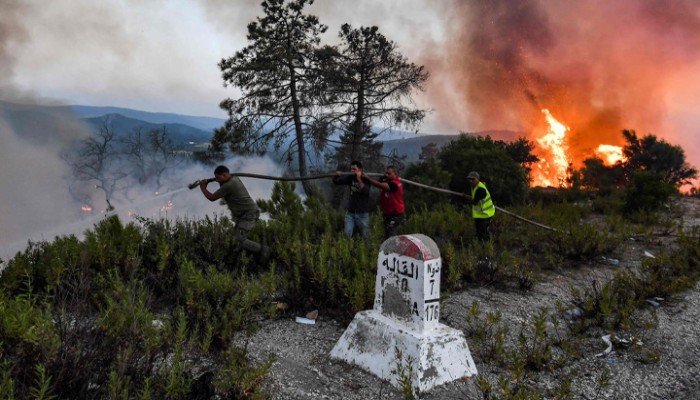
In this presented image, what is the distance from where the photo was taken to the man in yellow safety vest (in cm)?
853

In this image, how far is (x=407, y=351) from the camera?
4.02 meters

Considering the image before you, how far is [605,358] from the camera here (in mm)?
4734

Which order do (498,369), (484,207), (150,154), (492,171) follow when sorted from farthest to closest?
(150,154) → (492,171) → (484,207) → (498,369)

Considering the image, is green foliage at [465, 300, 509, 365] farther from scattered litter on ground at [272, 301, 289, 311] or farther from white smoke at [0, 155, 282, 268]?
white smoke at [0, 155, 282, 268]

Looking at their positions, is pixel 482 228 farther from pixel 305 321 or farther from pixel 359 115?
pixel 359 115

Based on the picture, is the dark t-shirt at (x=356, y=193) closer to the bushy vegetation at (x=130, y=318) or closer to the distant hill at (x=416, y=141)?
the bushy vegetation at (x=130, y=318)

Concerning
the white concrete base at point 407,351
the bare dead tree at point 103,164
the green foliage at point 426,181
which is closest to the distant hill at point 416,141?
the green foliage at point 426,181

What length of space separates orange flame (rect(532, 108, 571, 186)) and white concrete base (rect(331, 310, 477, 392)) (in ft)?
109

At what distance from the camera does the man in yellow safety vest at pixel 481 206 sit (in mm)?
8531

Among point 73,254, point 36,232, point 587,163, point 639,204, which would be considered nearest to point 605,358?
point 73,254

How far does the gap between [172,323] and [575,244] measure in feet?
23.8

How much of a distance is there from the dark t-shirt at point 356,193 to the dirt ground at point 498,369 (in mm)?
2653

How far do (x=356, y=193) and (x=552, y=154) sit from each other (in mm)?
32441

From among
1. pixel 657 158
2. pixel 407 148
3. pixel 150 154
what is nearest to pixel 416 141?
pixel 407 148
